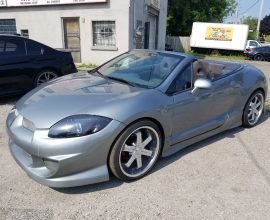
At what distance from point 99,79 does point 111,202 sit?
1.65 m

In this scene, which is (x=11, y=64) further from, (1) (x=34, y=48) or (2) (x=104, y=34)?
(2) (x=104, y=34)

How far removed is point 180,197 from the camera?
2924 millimetres

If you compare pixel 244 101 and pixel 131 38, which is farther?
pixel 131 38

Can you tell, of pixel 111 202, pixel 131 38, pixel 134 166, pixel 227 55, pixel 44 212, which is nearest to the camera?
pixel 44 212

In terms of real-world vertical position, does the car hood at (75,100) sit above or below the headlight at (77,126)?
above

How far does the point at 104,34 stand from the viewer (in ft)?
39.8

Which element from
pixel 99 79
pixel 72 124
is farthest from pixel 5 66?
pixel 72 124

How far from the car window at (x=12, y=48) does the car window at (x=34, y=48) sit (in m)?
0.12

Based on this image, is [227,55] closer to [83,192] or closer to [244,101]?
[244,101]

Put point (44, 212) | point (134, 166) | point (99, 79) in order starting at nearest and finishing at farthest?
point (44, 212) → point (134, 166) → point (99, 79)

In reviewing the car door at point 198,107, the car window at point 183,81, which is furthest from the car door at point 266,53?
the car window at point 183,81

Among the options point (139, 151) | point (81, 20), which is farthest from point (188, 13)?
point (139, 151)

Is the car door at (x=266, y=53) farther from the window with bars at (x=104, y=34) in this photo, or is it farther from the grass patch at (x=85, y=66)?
the grass patch at (x=85, y=66)

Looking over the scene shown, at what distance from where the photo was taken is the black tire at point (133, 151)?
115 inches
